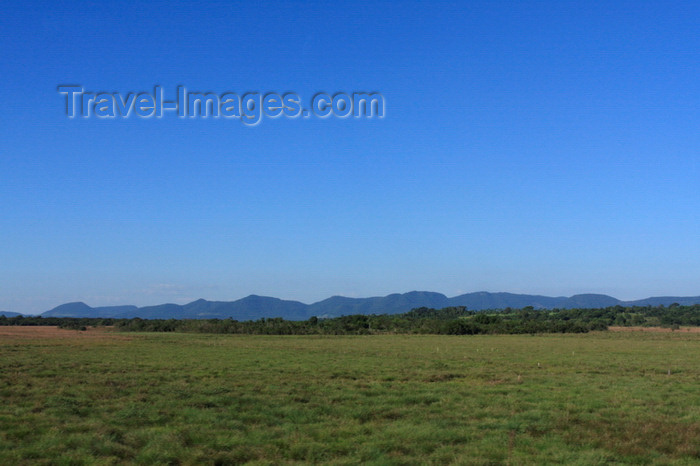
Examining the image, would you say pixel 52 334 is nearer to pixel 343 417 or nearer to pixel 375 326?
pixel 375 326

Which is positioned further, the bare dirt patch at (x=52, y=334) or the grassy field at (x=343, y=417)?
the bare dirt patch at (x=52, y=334)

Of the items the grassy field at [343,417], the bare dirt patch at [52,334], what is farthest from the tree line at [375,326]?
the grassy field at [343,417]

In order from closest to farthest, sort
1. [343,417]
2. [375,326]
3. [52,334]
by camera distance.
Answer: [343,417], [52,334], [375,326]

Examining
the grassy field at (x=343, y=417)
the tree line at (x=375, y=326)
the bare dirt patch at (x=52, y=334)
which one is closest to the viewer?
the grassy field at (x=343, y=417)

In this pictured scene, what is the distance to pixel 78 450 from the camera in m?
12.3

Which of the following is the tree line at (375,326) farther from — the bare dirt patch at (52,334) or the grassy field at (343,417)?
the grassy field at (343,417)

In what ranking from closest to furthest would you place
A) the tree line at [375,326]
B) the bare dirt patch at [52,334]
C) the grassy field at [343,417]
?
the grassy field at [343,417]
the bare dirt patch at [52,334]
the tree line at [375,326]

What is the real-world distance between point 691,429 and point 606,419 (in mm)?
2238

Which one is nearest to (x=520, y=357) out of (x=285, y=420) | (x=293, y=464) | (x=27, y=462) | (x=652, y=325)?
(x=285, y=420)

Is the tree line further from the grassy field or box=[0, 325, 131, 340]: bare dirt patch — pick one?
the grassy field

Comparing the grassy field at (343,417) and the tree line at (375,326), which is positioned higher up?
the grassy field at (343,417)

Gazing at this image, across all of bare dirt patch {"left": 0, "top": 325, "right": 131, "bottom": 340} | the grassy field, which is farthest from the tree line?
the grassy field

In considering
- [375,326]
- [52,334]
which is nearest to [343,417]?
[52,334]

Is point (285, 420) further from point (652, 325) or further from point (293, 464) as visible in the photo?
point (652, 325)
